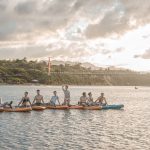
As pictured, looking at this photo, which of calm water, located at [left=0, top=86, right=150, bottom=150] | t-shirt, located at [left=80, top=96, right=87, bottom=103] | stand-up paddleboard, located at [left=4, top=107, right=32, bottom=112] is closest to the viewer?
calm water, located at [left=0, top=86, right=150, bottom=150]

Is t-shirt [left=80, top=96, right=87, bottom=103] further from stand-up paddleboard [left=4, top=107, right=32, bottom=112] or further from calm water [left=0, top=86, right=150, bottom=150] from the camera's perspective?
stand-up paddleboard [left=4, top=107, right=32, bottom=112]

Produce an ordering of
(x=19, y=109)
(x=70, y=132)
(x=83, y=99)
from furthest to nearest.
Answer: (x=83, y=99) → (x=19, y=109) → (x=70, y=132)

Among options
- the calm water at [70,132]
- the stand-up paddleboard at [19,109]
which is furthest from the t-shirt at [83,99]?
the stand-up paddleboard at [19,109]

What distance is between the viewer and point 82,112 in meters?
51.8

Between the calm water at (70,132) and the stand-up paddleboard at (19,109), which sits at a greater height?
the stand-up paddleboard at (19,109)

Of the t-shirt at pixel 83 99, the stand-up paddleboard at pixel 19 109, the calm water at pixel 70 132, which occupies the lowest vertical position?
the calm water at pixel 70 132

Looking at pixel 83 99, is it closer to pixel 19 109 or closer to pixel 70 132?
pixel 19 109

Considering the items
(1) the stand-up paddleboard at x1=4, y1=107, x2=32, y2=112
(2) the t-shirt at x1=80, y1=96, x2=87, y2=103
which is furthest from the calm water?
(2) the t-shirt at x1=80, y1=96, x2=87, y2=103

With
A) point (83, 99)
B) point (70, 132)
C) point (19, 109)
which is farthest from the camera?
point (83, 99)

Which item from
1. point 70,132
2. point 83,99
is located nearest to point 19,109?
point 83,99

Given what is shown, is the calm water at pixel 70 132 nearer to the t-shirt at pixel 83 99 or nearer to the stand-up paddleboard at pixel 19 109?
the stand-up paddleboard at pixel 19 109

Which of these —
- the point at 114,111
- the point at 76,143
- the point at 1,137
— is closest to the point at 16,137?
the point at 1,137

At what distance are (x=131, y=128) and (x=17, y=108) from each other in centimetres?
1419

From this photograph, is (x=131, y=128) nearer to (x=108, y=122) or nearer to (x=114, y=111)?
(x=108, y=122)
